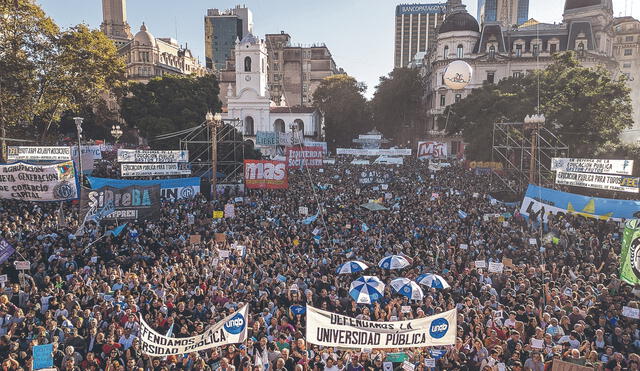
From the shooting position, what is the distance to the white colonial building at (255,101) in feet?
196

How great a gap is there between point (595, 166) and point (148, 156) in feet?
54.3

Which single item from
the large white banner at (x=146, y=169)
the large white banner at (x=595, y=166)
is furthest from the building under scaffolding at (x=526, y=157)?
the large white banner at (x=146, y=169)

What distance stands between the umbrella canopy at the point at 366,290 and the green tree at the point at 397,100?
178ft

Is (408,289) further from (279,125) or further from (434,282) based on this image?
(279,125)

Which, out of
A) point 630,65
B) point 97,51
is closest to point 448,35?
point 630,65

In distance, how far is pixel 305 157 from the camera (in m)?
29.1

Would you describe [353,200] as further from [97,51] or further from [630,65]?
[630,65]

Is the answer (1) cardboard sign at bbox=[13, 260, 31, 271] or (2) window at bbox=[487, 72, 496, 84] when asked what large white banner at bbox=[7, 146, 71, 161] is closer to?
(1) cardboard sign at bbox=[13, 260, 31, 271]

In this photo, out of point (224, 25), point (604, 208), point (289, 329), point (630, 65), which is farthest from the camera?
point (224, 25)

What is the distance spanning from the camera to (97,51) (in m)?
29.2

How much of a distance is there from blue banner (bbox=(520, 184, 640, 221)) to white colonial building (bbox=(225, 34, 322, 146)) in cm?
4350

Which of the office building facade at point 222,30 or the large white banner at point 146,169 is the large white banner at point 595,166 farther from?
the office building facade at point 222,30

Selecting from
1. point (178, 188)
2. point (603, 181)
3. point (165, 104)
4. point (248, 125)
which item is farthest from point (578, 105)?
point (248, 125)

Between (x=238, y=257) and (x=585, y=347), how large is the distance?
8457mm
